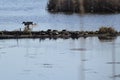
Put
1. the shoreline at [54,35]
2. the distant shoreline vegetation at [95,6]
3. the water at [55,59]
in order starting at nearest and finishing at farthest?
1. the water at [55,59]
2. the shoreline at [54,35]
3. the distant shoreline vegetation at [95,6]

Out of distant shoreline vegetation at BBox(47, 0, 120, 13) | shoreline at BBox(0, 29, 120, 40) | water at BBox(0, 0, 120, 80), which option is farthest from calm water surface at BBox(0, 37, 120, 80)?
distant shoreline vegetation at BBox(47, 0, 120, 13)

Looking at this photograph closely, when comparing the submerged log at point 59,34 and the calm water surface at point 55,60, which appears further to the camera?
the submerged log at point 59,34

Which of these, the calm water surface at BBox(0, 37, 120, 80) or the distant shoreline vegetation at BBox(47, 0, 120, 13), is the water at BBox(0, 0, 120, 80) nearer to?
the calm water surface at BBox(0, 37, 120, 80)

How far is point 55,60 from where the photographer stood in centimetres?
1636

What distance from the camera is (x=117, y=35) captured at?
949 inches

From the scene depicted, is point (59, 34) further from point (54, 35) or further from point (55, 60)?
point (55, 60)

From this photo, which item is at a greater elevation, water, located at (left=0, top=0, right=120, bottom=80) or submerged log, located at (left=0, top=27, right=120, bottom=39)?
submerged log, located at (left=0, top=27, right=120, bottom=39)

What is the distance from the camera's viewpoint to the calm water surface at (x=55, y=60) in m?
12.7

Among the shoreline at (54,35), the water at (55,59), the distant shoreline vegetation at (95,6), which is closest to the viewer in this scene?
the water at (55,59)

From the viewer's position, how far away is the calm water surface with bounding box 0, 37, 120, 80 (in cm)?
1274

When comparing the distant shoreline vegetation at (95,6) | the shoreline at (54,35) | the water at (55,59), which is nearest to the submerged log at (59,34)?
the shoreline at (54,35)

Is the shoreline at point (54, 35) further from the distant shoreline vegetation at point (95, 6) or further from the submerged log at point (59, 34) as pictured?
the distant shoreline vegetation at point (95, 6)

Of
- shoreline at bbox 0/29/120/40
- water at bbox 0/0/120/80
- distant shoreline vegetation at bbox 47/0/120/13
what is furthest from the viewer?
distant shoreline vegetation at bbox 47/0/120/13

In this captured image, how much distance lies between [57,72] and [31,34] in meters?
10.6
